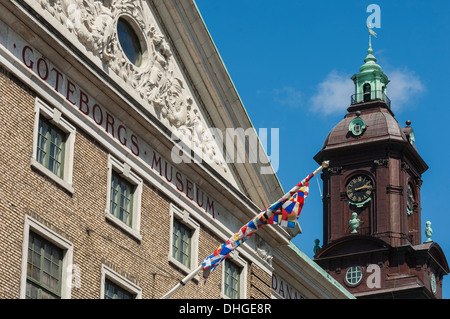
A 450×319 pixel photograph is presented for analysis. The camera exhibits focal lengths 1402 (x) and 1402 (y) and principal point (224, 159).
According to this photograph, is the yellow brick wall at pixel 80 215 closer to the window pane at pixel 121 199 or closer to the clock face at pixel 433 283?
the window pane at pixel 121 199

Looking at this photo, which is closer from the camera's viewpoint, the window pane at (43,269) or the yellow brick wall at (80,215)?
the yellow brick wall at (80,215)

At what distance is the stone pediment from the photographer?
37125 mm

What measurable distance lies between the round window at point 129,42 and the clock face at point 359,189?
65.7m

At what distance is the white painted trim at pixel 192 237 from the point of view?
40.1m

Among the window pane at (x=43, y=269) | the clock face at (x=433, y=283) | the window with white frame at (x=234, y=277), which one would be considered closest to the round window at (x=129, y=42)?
the window with white frame at (x=234, y=277)

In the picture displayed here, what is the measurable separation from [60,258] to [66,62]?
520 centimetres

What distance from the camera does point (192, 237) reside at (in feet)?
136

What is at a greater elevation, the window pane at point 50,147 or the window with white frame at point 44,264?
the window pane at point 50,147

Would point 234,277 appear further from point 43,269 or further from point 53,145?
point 43,269

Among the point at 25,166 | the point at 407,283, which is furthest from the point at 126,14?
the point at 407,283

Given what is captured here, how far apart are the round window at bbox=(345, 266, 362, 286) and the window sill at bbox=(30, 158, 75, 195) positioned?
68.2 m

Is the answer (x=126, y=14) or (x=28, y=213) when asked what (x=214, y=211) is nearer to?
(x=126, y=14)

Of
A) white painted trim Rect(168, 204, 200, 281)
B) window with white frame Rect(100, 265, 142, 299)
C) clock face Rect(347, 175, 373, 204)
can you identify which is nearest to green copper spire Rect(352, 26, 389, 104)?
clock face Rect(347, 175, 373, 204)

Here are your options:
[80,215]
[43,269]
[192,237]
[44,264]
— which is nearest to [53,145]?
[80,215]
